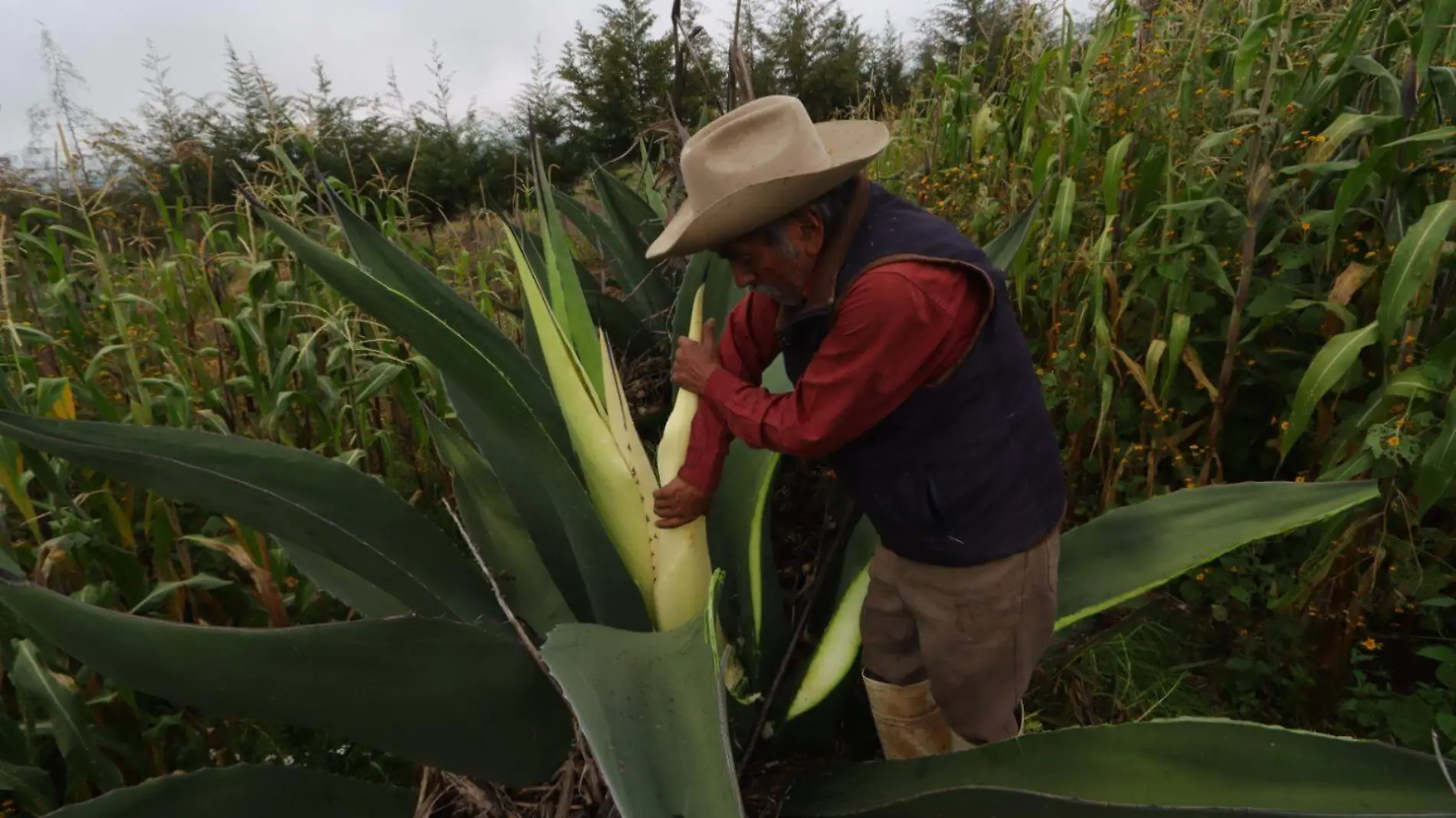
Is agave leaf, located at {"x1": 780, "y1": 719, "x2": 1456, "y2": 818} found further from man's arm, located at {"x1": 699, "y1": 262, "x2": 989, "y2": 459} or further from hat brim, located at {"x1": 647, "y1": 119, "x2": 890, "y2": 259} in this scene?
hat brim, located at {"x1": 647, "y1": 119, "x2": 890, "y2": 259}

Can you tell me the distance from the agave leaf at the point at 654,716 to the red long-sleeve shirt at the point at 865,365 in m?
0.29

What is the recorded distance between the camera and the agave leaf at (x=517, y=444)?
3.33ft

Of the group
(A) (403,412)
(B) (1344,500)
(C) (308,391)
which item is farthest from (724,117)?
(A) (403,412)

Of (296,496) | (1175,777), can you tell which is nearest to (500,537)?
(296,496)

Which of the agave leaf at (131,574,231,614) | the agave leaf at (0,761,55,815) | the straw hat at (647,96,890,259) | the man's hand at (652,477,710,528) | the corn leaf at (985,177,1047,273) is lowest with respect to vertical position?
the agave leaf at (0,761,55,815)

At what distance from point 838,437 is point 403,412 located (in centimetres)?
163

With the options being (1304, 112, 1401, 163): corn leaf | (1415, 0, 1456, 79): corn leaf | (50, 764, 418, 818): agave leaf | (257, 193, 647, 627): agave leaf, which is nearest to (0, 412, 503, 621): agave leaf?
(257, 193, 647, 627): agave leaf

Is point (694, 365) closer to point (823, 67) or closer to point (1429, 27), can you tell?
point (1429, 27)

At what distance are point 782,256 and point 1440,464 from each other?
1.19 meters

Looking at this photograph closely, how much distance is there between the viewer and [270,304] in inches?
78.5

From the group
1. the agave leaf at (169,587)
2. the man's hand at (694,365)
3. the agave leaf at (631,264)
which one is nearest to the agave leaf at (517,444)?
the man's hand at (694,365)

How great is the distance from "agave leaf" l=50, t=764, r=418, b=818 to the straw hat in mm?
787

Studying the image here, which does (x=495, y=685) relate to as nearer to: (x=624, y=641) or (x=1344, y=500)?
(x=624, y=641)

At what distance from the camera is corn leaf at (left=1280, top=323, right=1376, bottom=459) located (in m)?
1.43
